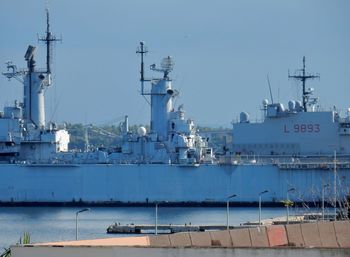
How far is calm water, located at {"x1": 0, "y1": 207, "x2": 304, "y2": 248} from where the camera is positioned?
210 ft

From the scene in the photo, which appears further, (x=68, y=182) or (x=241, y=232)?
(x=68, y=182)

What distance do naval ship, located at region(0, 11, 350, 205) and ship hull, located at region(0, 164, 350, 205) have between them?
6 cm

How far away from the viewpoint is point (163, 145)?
92.5 m

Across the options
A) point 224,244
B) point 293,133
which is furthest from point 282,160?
point 224,244

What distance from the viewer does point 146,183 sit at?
90.3m

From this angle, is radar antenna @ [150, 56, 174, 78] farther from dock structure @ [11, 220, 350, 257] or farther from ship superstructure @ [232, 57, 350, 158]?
dock structure @ [11, 220, 350, 257]

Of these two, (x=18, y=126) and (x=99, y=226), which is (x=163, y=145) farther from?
(x=99, y=226)

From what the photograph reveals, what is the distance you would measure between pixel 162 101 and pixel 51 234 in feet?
109

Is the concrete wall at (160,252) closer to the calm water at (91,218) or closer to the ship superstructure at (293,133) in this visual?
the calm water at (91,218)

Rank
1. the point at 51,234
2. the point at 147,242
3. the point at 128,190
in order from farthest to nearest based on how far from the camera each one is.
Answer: the point at 128,190
the point at 51,234
the point at 147,242

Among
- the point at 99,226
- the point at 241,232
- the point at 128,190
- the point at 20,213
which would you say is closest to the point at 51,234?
the point at 99,226

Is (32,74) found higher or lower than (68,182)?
higher

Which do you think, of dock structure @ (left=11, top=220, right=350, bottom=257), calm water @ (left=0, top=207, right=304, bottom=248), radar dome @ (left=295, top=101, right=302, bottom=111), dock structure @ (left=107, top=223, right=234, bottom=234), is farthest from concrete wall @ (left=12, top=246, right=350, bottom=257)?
radar dome @ (left=295, top=101, right=302, bottom=111)

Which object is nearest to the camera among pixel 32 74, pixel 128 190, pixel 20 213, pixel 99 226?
pixel 99 226
